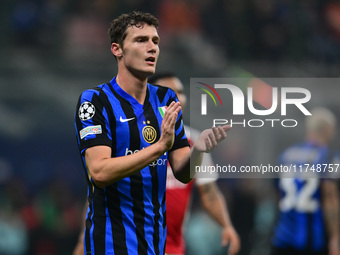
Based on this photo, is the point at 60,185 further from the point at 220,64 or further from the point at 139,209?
the point at 139,209

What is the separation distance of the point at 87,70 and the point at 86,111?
8.49 metres

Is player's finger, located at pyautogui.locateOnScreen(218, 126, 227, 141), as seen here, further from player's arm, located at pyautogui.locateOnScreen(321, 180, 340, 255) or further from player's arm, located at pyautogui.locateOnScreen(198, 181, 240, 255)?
player's arm, located at pyautogui.locateOnScreen(321, 180, 340, 255)

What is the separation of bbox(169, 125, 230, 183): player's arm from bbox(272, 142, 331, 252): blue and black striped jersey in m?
3.55

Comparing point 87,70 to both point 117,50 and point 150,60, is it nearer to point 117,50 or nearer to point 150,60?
point 117,50

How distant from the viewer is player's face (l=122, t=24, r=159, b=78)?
12.8ft

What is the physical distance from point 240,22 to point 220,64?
1.24 meters

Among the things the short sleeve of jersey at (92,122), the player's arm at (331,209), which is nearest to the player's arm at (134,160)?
the short sleeve of jersey at (92,122)

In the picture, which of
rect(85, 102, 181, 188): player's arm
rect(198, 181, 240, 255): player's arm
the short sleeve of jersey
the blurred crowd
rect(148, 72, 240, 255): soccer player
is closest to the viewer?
rect(85, 102, 181, 188): player's arm

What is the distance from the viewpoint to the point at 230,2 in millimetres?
14883

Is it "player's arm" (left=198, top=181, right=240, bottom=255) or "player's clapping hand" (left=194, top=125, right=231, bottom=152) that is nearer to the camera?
"player's clapping hand" (left=194, top=125, right=231, bottom=152)

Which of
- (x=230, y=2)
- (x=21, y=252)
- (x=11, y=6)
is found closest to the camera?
(x=21, y=252)

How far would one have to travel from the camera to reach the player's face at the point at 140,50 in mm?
3916

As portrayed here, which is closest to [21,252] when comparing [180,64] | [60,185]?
[60,185]

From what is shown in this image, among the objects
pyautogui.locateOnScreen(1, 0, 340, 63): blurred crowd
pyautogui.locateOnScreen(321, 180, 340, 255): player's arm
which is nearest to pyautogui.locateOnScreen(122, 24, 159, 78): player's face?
pyautogui.locateOnScreen(321, 180, 340, 255): player's arm
